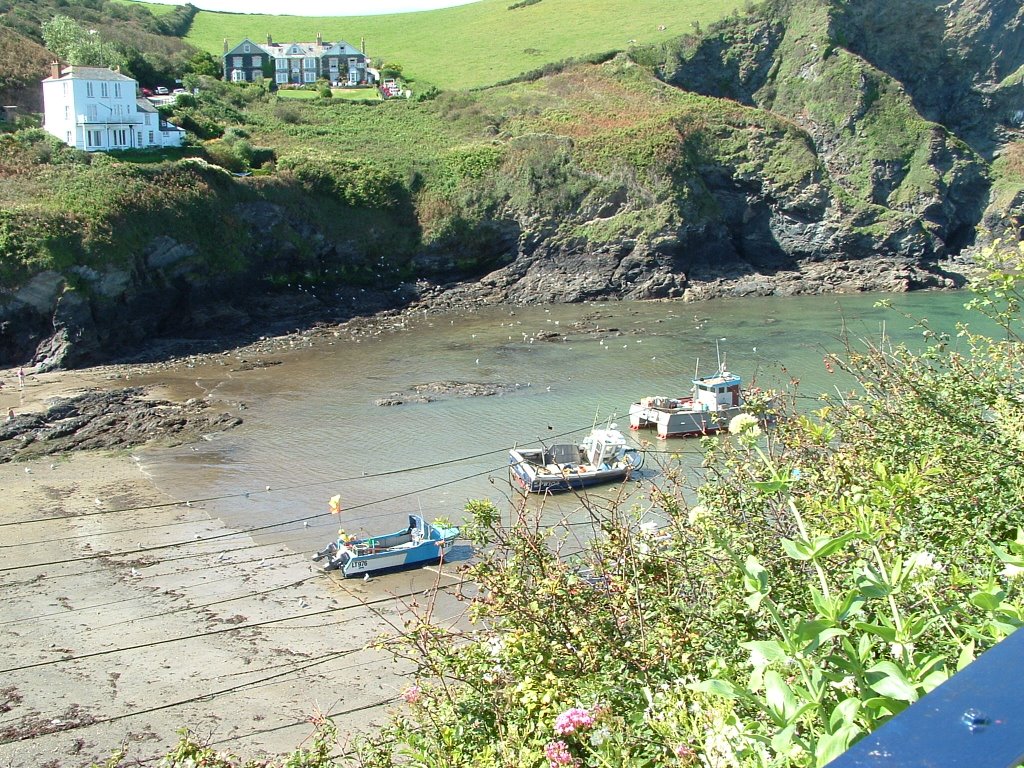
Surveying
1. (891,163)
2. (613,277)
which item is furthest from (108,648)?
(891,163)

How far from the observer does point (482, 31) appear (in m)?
97.9

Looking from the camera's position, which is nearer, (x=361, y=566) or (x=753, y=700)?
(x=753, y=700)

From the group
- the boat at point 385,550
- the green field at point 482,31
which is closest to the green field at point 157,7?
the green field at point 482,31

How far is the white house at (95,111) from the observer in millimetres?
49906

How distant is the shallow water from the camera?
82.3 feet

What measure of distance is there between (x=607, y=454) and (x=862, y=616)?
23.0 m

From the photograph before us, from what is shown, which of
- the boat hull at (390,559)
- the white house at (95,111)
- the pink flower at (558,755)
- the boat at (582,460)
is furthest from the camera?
the white house at (95,111)

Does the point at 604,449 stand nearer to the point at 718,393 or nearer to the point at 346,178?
the point at 718,393

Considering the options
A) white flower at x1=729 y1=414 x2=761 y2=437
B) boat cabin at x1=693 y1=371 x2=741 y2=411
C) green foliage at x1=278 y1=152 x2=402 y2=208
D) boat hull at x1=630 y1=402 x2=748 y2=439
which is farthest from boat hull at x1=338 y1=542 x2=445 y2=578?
green foliage at x1=278 y1=152 x2=402 y2=208

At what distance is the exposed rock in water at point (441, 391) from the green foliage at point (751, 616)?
27448mm

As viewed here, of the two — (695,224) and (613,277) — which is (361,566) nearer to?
(613,277)

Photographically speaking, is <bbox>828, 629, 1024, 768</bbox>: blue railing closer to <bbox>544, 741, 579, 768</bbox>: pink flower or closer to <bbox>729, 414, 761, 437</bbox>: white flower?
<bbox>544, 741, 579, 768</bbox>: pink flower

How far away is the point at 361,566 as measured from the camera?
19844 millimetres

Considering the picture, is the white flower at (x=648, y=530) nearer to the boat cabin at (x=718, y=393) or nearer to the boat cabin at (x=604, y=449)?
the boat cabin at (x=604, y=449)
